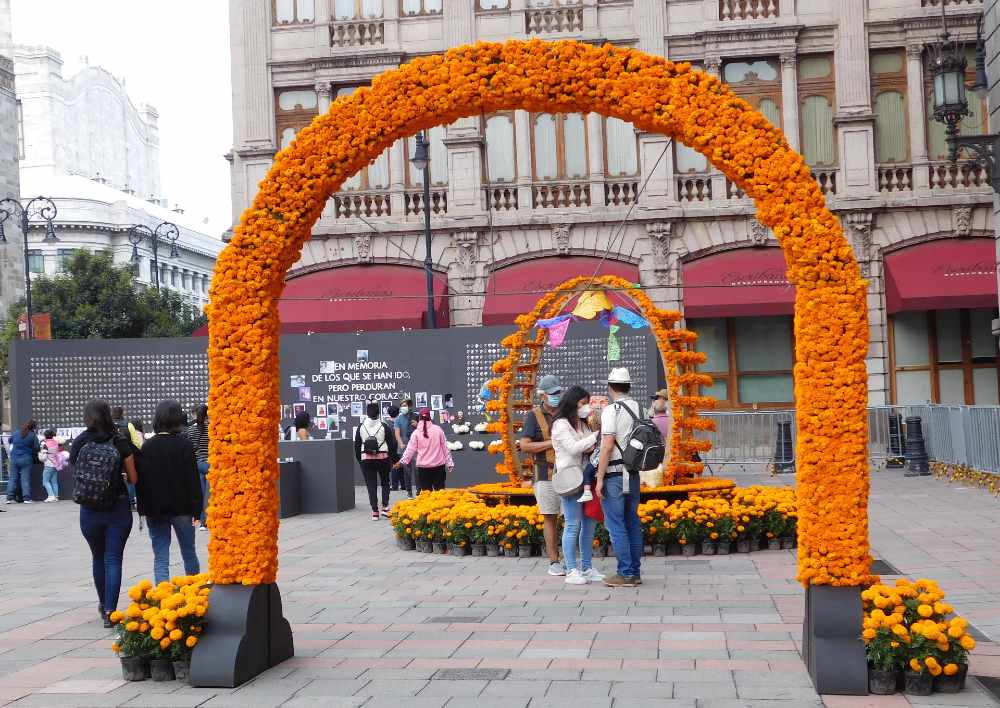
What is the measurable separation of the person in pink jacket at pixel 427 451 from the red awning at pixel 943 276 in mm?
13418

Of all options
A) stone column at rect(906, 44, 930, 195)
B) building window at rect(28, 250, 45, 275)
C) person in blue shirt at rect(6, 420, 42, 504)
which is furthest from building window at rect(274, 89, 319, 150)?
building window at rect(28, 250, 45, 275)

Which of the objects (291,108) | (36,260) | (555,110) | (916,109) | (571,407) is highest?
(36,260)

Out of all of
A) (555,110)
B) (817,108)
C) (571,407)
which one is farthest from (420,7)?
(555,110)

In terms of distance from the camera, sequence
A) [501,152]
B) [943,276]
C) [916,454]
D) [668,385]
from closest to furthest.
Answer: [668,385], [916,454], [943,276], [501,152]

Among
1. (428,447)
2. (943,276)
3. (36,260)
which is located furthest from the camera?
(36,260)

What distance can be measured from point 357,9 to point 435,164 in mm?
4156

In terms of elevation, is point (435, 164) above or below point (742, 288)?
above

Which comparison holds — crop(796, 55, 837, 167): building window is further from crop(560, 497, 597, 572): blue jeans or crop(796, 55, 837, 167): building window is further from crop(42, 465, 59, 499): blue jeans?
crop(560, 497, 597, 572): blue jeans

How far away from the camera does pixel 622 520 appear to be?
11.9 meters

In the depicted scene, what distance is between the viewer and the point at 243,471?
879cm

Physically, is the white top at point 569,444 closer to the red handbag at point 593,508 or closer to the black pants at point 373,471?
the red handbag at point 593,508

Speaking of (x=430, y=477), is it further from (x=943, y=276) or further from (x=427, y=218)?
(x=943, y=276)

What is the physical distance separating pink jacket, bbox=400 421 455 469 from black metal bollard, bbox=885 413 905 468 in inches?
423

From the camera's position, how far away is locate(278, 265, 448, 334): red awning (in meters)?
29.8
